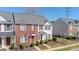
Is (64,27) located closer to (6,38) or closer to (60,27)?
(60,27)

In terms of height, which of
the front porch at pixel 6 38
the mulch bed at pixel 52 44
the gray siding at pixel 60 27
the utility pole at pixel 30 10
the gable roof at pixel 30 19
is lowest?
the mulch bed at pixel 52 44

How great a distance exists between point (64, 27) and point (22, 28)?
0.65 m

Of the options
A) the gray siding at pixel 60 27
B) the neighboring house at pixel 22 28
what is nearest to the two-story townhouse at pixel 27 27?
the neighboring house at pixel 22 28

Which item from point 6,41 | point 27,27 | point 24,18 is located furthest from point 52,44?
point 6,41

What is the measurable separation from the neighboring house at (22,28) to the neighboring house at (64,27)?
0.31 ft

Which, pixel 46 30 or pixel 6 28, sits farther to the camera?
pixel 46 30

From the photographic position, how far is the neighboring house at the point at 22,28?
3600 millimetres

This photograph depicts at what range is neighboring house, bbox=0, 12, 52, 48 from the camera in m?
3.60

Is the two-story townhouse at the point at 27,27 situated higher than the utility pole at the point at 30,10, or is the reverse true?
the utility pole at the point at 30,10

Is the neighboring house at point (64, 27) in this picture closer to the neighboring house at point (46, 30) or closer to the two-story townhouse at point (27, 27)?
the neighboring house at point (46, 30)

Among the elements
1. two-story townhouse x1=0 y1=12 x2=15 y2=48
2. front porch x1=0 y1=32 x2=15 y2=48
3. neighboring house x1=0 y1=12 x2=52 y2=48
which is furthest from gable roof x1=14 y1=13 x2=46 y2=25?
front porch x1=0 y1=32 x2=15 y2=48

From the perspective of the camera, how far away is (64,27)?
3727 mm

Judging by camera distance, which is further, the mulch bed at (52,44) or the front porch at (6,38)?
the mulch bed at (52,44)
